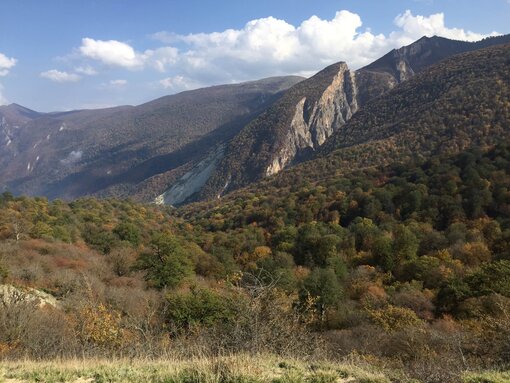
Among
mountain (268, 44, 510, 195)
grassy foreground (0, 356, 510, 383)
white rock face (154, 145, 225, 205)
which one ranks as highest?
mountain (268, 44, 510, 195)

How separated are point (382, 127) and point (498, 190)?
7483cm

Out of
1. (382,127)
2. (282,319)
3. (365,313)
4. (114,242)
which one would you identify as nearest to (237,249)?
(114,242)

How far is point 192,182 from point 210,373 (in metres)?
173

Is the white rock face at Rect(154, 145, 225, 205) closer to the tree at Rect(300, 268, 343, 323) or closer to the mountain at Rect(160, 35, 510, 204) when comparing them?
the mountain at Rect(160, 35, 510, 204)

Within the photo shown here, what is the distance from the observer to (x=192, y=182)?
A: 580 ft

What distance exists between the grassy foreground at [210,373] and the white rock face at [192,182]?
513ft

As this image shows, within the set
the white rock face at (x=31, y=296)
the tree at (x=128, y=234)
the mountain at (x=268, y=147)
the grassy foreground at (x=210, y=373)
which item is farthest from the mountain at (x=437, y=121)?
the grassy foreground at (x=210, y=373)

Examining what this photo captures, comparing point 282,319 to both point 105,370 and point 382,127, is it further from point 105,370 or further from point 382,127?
point 382,127

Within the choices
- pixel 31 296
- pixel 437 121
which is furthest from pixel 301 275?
pixel 437 121

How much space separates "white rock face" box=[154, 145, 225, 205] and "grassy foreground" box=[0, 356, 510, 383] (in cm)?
15642

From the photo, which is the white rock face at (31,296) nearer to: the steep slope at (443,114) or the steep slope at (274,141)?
the steep slope at (443,114)

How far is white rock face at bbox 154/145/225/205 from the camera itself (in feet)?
547

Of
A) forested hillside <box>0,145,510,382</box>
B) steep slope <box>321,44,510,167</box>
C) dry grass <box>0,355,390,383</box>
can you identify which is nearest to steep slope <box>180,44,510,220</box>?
steep slope <box>321,44,510,167</box>

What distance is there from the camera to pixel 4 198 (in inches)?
2478
